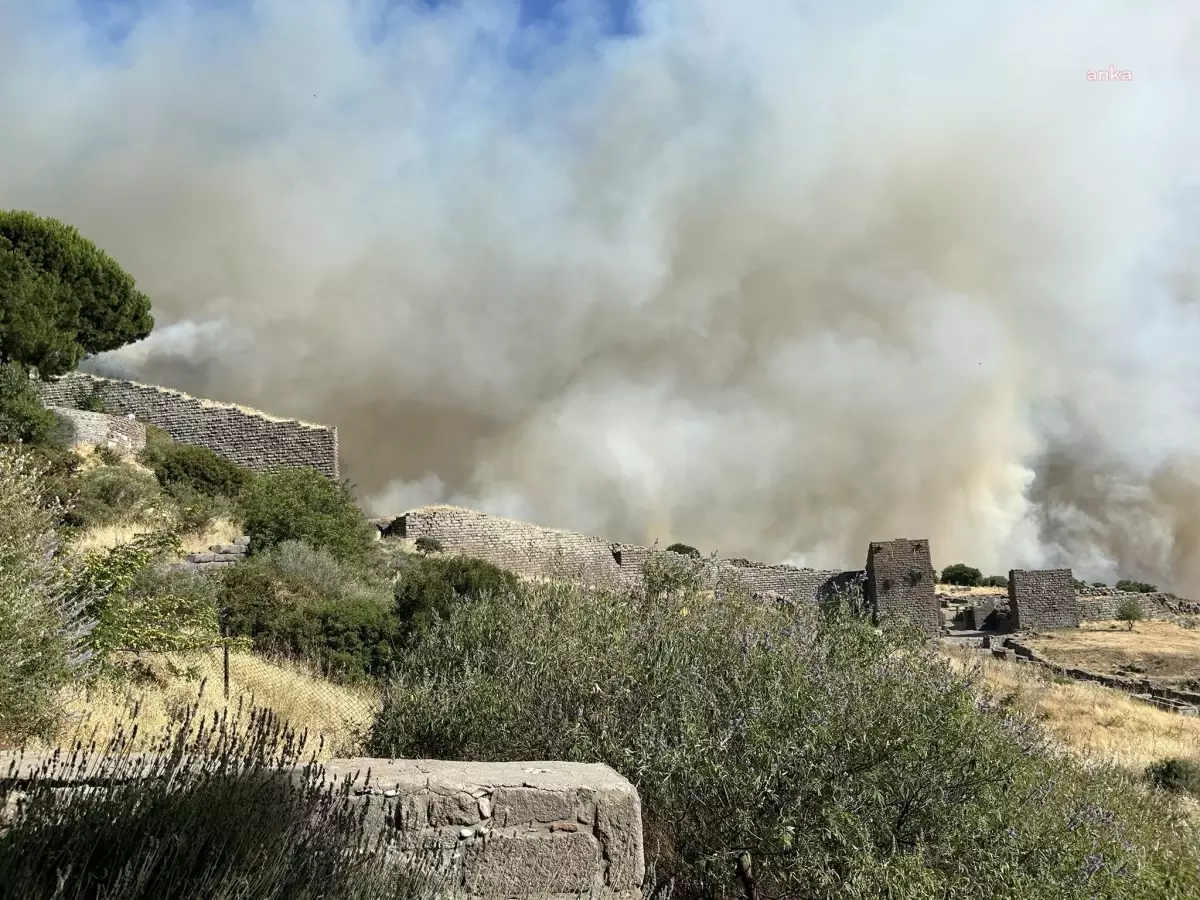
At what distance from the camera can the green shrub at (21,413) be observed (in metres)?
20.4

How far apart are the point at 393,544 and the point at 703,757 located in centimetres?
2254

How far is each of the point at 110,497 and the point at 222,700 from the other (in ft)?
36.2

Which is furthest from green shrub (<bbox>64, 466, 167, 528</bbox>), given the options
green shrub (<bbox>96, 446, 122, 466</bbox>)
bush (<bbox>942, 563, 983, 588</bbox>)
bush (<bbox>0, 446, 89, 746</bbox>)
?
bush (<bbox>942, 563, 983, 588</bbox>)

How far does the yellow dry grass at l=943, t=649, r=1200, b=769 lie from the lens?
15.7 meters

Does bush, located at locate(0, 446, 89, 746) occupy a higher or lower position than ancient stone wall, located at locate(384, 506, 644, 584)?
lower

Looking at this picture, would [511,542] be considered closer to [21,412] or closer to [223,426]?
[223,426]

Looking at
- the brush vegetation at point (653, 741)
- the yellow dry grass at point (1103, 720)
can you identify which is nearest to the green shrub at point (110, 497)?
the brush vegetation at point (653, 741)

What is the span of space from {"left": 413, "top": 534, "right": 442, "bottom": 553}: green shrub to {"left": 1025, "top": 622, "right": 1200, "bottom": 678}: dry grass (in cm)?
2112

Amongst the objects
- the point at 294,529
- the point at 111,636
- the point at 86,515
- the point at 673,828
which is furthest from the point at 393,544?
the point at 673,828

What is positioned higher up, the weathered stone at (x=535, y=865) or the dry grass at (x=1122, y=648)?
the dry grass at (x=1122, y=648)

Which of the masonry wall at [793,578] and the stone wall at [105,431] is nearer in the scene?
the stone wall at [105,431]

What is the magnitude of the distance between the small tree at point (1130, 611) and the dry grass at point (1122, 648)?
2.81 feet

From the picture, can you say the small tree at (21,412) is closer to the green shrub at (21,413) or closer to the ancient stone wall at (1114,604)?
the green shrub at (21,413)

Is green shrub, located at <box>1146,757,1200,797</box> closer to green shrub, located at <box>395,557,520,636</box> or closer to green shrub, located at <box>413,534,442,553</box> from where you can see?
green shrub, located at <box>395,557,520,636</box>
